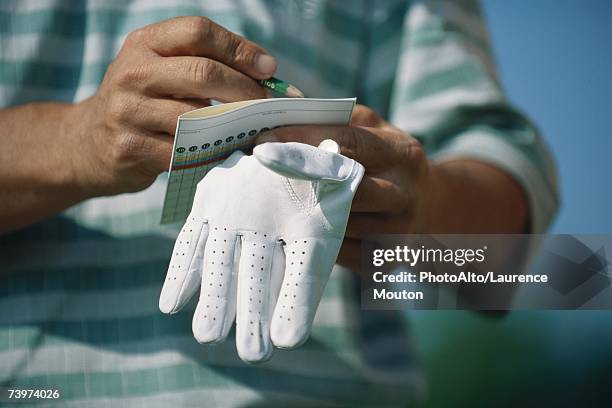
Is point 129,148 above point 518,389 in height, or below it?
above

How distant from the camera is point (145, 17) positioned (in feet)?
3.57

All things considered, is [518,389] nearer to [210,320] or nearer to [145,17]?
[210,320]

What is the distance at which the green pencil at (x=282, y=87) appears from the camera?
0.82m

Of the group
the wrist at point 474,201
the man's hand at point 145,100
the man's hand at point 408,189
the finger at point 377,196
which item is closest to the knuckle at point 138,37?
the man's hand at point 145,100

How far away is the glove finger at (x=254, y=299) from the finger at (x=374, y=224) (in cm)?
17

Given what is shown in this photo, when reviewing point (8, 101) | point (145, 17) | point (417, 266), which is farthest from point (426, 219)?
point (8, 101)

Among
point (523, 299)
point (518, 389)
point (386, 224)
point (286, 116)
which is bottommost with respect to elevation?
point (518, 389)

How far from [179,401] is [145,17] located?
22.1 inches

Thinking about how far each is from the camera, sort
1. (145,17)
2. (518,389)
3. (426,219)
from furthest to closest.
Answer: (518,389), (145,17), (426,219)

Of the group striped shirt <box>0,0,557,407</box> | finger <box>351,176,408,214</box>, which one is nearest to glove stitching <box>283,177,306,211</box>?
finger <box>351,176,408,214</box>

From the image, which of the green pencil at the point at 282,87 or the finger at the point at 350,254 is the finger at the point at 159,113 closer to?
the green pencil at the point at 282,87

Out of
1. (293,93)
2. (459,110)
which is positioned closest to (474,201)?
(459,110)

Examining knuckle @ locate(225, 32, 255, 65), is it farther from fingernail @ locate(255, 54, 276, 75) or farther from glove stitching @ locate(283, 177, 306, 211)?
glove stitching @ locate(283, 177, 306, 211)

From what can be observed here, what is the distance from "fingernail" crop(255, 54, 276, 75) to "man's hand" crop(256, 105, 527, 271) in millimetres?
78
